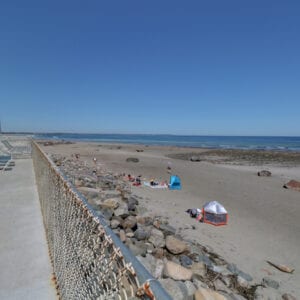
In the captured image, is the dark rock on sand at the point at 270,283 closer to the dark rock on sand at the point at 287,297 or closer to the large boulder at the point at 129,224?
the dark rock on sand at the point at 287,297

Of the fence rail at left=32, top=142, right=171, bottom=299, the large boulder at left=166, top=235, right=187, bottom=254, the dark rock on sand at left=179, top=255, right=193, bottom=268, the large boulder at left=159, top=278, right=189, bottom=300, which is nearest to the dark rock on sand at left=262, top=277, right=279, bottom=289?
the dark rock on sand at left=179, top=255, right=193, bottom=268

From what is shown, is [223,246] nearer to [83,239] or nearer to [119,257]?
[83,239]

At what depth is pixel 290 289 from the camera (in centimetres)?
361

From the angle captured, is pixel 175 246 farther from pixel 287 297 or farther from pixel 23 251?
pixel 23 251

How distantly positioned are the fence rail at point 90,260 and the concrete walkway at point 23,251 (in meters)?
0.16

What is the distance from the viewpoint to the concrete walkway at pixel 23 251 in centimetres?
244

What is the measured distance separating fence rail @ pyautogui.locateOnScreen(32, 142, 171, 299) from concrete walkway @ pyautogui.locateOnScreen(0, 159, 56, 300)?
0.16m

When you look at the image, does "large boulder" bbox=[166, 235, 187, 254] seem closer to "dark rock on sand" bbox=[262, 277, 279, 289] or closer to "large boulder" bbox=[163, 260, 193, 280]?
"large boulder" bbox=[163, 260, 193, 280]

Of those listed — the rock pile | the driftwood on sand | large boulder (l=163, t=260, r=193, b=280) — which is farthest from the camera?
the driftwood on sand

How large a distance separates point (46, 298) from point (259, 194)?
905cm

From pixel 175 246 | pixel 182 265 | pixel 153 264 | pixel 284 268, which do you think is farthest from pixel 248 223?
pixel 153 264

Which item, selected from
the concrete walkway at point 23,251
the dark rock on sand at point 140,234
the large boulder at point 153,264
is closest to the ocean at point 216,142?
the concrete walkway at point 23,251

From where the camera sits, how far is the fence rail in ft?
3.13

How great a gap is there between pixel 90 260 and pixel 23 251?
1.99 meters
